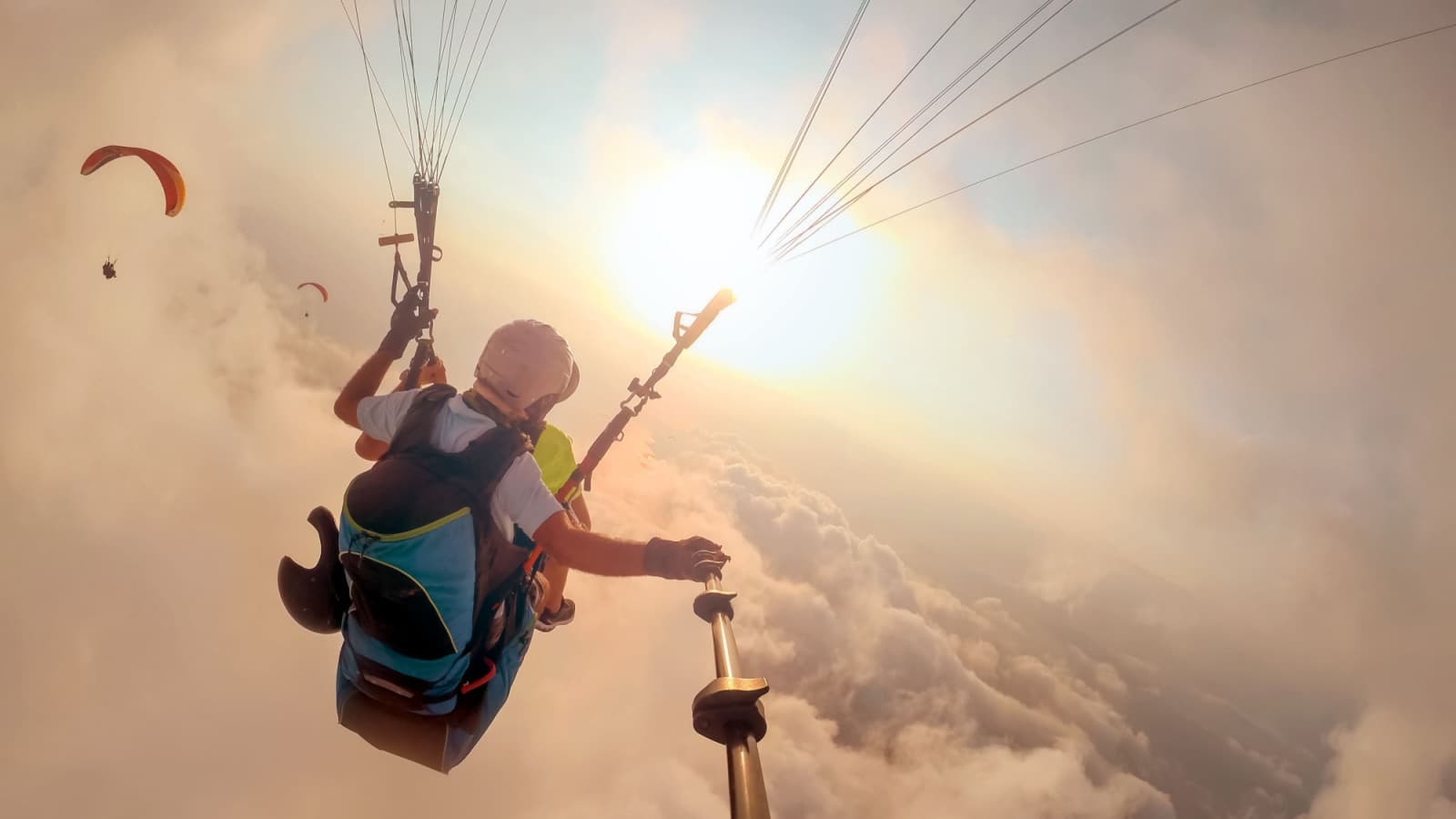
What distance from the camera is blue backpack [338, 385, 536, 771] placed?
11.0 ft

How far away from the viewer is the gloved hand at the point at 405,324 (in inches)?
194

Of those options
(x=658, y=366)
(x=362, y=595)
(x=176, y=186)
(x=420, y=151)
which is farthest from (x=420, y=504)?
(x=176, y=186)

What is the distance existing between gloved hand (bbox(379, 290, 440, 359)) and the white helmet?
56.2 inches

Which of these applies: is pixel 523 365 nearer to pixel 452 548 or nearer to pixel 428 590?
pixel 452 548

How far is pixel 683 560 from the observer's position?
3.49m

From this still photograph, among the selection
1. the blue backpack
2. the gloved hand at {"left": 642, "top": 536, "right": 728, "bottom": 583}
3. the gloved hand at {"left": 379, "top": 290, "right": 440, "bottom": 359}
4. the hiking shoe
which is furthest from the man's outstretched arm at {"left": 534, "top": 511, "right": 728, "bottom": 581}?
the gloved hand at {"left": 379, "top": 290, "right": 440, "bottom": 359}

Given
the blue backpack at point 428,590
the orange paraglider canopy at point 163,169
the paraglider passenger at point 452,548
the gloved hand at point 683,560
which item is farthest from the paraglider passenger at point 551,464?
the orange paraglider canopy at point 163,169

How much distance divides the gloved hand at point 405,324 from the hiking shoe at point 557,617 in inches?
107

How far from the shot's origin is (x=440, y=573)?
3.45 m

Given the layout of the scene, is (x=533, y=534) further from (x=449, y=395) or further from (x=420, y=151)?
(x=420, y=151)

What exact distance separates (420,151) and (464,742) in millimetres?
7470

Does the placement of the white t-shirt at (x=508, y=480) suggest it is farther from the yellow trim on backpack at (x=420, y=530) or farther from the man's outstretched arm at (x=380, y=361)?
the man's outstretched arm at (x=380, y=361)

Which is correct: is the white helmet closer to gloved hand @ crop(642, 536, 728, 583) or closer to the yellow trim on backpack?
the yellow trim on backpack

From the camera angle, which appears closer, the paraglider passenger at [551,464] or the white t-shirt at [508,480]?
the white t-shirt at [508,480]
